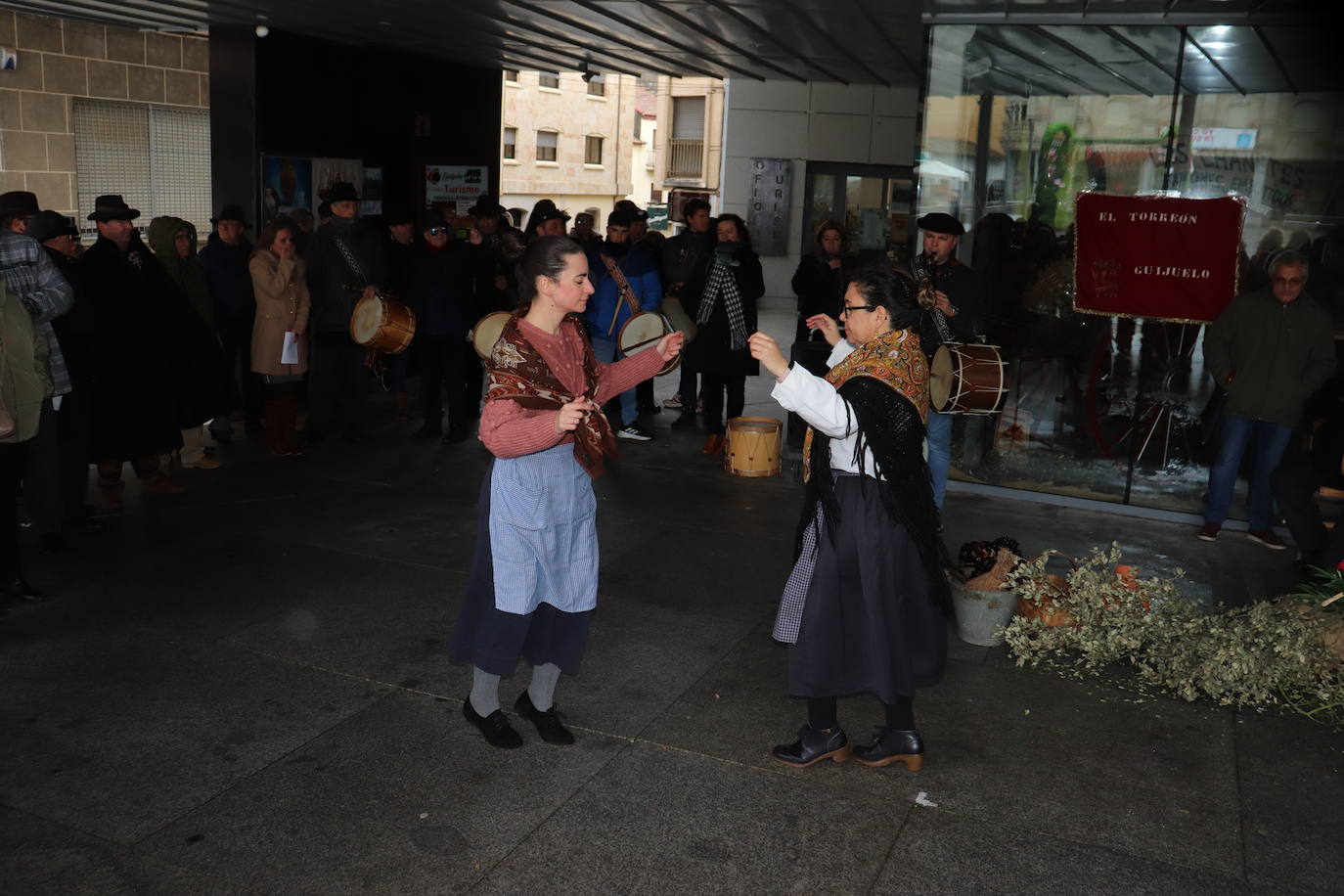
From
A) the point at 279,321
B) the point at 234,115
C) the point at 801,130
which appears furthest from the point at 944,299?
the point at 801,130

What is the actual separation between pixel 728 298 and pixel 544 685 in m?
5.56

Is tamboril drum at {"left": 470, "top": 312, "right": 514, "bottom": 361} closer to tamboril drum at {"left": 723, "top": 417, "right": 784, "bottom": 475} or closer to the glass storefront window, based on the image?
tamboril drum at {"left": 723, "top": 417, "right": 784, "bottom": 475}

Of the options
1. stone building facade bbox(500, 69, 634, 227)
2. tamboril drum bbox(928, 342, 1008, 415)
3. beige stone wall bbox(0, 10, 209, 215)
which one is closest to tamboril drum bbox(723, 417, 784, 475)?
tamboril drum bbox(928, 342, 1008, 415)

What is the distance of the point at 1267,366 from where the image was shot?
7023 mm

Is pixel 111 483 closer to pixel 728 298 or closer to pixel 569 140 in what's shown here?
pixel 728 298

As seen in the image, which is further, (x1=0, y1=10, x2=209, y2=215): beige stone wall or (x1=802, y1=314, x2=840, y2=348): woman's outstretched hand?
(x1=0, y1=10, x2=209, y2=215): beige stone wall

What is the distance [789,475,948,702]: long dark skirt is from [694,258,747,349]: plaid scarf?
5.53 m

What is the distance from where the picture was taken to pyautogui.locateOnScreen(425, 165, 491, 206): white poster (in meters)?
13.0

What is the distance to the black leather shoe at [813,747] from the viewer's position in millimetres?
4238

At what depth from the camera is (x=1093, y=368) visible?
8.08 meters

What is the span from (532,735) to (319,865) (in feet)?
3.46

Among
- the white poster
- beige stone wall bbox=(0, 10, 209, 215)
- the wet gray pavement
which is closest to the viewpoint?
the wet gray pavement

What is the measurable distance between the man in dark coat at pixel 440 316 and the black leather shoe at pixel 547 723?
5.25 meters

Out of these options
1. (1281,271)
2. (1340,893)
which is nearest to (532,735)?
(1340,893)
